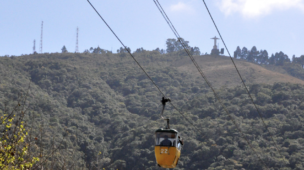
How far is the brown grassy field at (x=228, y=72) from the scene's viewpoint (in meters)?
89.5

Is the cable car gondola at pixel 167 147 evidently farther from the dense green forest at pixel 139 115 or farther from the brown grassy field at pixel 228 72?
the brown grassy field at pixel 228 72

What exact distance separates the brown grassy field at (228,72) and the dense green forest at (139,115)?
428cm

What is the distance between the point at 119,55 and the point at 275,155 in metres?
74.3

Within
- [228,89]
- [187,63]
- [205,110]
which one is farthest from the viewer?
[187,63]

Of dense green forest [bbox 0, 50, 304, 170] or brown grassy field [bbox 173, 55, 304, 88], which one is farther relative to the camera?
brown grassy field [bbox 173, 55, 304, 88]

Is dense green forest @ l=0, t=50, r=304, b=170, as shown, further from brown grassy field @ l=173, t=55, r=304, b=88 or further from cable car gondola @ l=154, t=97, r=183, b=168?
cable car gondola @ l=154, t=97, r=183, b=168

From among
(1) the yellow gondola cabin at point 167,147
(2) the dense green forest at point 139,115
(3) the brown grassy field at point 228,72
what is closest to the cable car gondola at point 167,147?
(1) the yellow gondola cabin at point 167,147

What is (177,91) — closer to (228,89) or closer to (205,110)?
(228,89)

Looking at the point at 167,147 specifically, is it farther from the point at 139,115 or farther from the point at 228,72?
the point at 228,72

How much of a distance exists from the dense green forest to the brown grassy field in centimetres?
428

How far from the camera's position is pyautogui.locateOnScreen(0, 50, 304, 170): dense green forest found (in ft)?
156

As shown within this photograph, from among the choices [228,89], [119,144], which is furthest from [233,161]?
[228,89]

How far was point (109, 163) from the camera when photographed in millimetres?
50156

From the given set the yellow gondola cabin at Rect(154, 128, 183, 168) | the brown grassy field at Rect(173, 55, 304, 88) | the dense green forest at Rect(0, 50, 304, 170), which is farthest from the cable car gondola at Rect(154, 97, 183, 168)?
the brown grassy field at Rect(173, 55, 304, 88)
